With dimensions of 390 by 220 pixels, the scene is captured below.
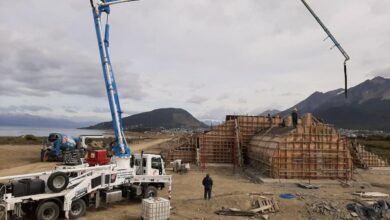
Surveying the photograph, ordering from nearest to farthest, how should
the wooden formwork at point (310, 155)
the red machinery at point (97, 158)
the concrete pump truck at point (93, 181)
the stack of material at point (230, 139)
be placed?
the concrete pump truck at point (93, 181) → the red machinery at point (97, 158) → the wooden formwork at point (310, 155) → the stack of material at point (230, 139)

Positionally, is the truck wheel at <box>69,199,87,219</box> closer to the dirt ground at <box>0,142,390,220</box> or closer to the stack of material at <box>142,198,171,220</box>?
the dirt ground at <box>0,142,390,220</box>

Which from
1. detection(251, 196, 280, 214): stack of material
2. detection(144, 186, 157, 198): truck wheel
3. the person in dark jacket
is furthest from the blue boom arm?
detection(251, 196, 280, 214): stack of material

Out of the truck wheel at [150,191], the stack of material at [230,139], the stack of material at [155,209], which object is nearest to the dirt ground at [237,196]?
the truck wheel at [150,191]

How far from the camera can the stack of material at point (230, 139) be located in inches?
1767

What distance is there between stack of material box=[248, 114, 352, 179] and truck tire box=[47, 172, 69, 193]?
20269 millimetres

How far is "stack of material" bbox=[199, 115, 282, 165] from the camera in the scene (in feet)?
147

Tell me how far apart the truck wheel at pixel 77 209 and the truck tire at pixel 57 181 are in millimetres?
1429

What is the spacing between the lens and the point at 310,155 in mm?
32656

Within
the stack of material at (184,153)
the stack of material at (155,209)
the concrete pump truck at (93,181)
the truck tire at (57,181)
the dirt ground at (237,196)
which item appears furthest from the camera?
the stack of material at (184,153)

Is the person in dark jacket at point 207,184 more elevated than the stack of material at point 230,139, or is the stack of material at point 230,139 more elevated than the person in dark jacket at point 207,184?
the stack of material at point 230,139

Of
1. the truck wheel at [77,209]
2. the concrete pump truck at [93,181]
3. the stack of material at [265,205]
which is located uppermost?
the concrete pump truck at [93,181]

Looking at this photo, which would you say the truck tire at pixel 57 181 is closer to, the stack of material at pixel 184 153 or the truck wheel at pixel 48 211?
the truck wheel at pixel 48 211

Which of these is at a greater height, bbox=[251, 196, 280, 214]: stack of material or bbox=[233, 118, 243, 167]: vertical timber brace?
bbox=[233, 118, 243, 167]: vertical timber brace

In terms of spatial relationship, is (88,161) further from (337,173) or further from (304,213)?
(337,173)
